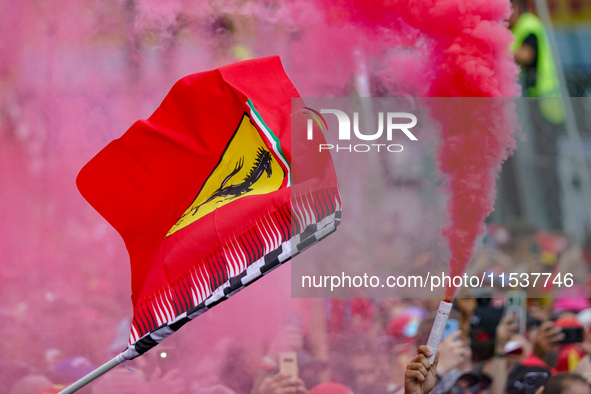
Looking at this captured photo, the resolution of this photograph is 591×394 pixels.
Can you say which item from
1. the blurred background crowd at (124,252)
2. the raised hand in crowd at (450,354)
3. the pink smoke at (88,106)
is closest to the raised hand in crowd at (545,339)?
the blurred background crowd at (124,252)

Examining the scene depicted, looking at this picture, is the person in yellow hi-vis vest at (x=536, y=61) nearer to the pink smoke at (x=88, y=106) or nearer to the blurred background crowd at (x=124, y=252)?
the blurred background crowd at (x=124, y=252)

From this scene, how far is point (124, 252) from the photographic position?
353cm

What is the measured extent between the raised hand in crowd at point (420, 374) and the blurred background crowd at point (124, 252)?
1.30 m

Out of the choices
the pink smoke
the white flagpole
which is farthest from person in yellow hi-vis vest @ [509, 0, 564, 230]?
the white flagpole

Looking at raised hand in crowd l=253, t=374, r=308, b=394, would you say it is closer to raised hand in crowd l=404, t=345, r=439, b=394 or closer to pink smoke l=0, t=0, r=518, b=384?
pink smoke l=0, t=0, r=518, b=384

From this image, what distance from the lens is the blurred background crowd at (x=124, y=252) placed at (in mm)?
3285

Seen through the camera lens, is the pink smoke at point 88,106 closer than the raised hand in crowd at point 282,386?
No

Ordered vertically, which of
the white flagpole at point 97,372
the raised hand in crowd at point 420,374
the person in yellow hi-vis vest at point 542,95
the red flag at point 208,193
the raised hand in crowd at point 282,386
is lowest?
the raised hand in crowd at point 420,374

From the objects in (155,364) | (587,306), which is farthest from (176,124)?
(587,306)

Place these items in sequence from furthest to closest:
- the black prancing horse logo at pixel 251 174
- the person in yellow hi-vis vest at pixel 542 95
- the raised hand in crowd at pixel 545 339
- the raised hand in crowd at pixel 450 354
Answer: the person in yellow hi-vis vest at pixel 542 95
the raised hand in crowd at pixel 545 339
the raised hand in crowd at pixel 450 354
the black prancing horse logo at pixel 251 174

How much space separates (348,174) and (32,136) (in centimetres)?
161

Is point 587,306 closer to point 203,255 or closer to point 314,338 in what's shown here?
point 314,338

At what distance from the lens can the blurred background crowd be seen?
10.8 feet

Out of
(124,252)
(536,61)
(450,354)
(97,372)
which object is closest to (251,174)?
(97,372)
